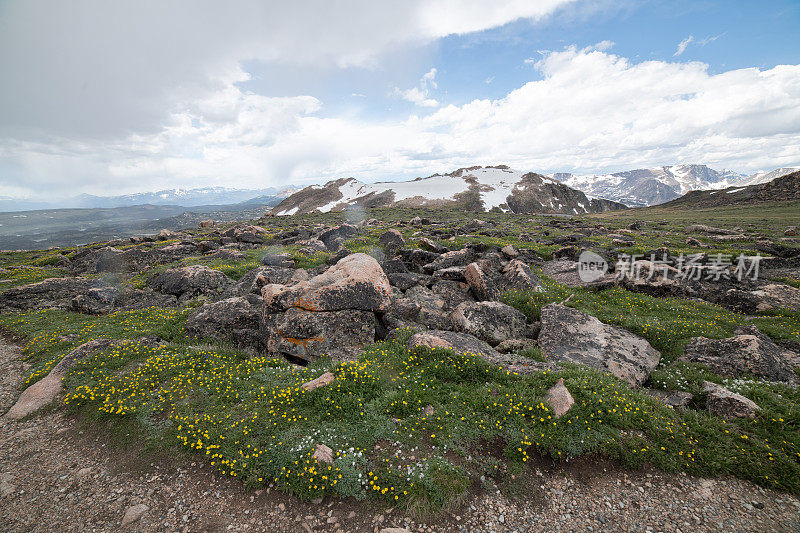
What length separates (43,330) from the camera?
1689 cm

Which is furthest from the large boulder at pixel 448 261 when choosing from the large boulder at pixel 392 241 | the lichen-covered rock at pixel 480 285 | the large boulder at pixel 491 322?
the large boulder at pixel 491 322

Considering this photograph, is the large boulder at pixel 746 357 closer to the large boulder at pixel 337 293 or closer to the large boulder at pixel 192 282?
the large boulder at pixel 337 293

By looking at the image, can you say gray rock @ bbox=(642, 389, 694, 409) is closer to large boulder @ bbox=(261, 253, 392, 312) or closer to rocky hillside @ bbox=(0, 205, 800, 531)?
rocky hillside @ bbox=(0, 205, 800, 531)

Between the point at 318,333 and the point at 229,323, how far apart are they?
5604 millimetres

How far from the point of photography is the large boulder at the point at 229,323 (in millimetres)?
15156

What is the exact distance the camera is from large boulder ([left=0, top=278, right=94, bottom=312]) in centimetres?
2108

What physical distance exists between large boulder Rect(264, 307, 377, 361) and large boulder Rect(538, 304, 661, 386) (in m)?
8.60

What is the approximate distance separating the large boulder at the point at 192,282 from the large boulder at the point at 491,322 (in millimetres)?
18062

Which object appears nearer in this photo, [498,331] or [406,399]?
[406,399]

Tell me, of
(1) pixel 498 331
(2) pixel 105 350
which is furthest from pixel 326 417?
(2) pixel 105 350

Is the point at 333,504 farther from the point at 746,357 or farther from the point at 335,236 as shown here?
the point at 335,236

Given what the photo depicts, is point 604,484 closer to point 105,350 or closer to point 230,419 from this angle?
point 230,419

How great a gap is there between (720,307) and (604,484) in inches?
646

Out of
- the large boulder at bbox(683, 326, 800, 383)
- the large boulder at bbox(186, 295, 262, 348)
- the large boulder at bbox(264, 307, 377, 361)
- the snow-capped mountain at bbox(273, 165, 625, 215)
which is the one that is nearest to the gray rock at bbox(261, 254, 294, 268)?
the large boulder at bbox(186, 295, 262, 348)
